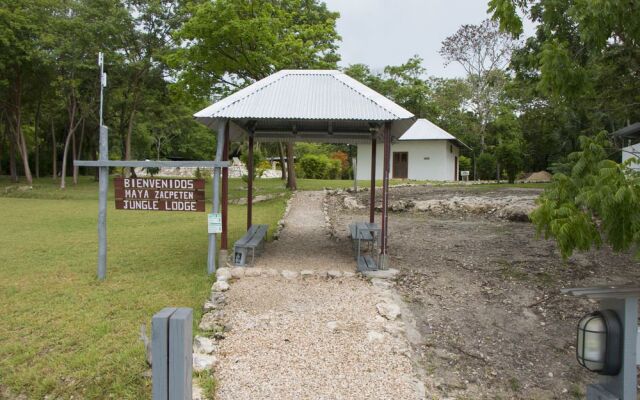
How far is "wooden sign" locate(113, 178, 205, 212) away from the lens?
8.04m

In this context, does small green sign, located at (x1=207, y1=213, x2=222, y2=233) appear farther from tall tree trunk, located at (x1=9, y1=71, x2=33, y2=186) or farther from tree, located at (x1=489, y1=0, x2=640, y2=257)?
tall tree trunk, located at (x1=9, y1=71, x2=33, y2=186)

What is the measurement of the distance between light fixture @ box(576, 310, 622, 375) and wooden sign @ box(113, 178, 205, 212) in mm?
6398

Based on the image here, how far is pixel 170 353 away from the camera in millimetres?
2645

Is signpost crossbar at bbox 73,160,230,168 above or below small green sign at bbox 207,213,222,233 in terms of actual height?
above

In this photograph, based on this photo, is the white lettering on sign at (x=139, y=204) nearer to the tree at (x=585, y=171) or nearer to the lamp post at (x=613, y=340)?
the tree at (x=585, y=171)

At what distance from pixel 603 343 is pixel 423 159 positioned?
33.4 meters

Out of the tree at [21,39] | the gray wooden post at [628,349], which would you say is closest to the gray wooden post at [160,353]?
the gray wooden post at [628,349]

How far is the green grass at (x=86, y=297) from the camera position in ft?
14.9

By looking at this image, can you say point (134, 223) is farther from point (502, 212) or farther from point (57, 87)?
point (57, 87)

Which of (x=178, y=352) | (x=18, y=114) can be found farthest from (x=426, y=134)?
(x=178, y=352)

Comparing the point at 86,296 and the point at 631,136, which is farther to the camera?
the point at 631,136

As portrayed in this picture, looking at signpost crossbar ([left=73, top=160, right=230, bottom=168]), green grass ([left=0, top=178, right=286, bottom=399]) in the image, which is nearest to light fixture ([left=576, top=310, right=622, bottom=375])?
green grass ([left=0, top=178, right=286, bottom=399])

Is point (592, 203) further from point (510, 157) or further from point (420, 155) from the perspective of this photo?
point (420, 155)

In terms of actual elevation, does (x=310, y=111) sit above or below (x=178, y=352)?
above
